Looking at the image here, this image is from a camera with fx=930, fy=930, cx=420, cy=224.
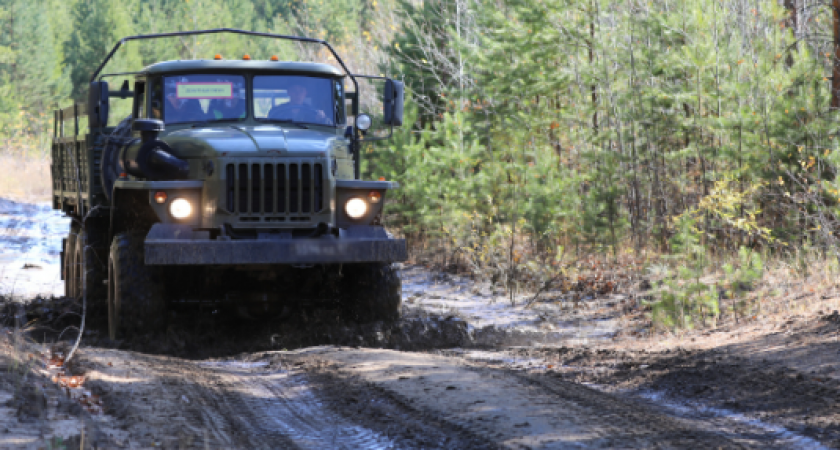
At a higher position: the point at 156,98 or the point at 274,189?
the point at 156,98

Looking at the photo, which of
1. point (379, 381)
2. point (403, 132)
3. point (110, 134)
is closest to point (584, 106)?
point (403, 132)

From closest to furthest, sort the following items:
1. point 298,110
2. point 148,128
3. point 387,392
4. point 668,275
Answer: point 387,392, point 148,128, point 298,110, point 668,275

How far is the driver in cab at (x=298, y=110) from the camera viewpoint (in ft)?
29.3

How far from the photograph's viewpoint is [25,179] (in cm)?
3578

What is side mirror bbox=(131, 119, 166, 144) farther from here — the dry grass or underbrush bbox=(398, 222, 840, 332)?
the dry grass

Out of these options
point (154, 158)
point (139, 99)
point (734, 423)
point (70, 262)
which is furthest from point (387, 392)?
point (70, 262)

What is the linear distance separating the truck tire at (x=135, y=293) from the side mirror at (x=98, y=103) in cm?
137

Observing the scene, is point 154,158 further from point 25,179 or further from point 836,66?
point 25,179

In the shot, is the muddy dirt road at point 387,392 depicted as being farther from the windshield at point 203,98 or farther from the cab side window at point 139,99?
the cab side window at point 139,99

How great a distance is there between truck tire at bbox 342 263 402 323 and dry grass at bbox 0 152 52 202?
85.4 feet

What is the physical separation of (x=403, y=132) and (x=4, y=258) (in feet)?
23.4

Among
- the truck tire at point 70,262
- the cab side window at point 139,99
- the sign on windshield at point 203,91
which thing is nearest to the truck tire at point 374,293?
the sign on windshield at point 203,91

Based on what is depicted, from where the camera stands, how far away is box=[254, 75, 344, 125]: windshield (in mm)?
8938

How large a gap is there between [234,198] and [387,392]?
8.74 ft
